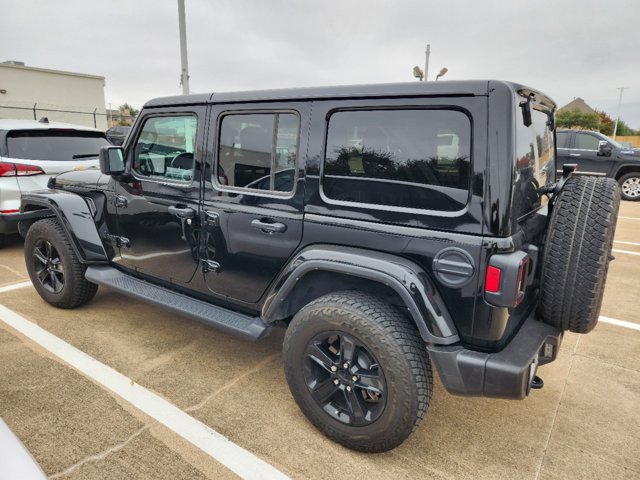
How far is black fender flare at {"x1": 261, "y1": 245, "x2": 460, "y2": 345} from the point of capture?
1.91 metres

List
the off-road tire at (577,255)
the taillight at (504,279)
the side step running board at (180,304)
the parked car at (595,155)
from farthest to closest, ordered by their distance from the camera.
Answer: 1. the parked car at (595,155)
2. the side step running board at (180,304)
3. the off-road tire at (577,255)
4. the taillight at (504,279)

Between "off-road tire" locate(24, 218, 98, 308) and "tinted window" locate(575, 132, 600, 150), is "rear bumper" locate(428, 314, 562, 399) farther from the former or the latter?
"tinted window" locate(575, 132, 600, 150)

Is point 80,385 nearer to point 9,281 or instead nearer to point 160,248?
point 160,248

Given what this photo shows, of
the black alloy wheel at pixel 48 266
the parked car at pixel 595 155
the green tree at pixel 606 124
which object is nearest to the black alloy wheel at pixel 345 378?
the black alloy wheel at pixel 48 266

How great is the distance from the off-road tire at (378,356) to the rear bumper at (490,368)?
0.12m

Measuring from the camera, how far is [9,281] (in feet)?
14.8

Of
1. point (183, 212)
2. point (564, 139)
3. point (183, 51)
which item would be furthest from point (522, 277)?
point (564, 139)

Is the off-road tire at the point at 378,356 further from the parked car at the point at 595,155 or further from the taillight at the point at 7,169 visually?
the parked car at the point at 595,155

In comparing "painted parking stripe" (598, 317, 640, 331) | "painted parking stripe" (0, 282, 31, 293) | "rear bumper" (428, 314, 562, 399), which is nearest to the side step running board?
"rear bumper" (428, 314, 562, 399)

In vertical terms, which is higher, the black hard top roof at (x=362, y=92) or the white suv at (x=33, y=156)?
the black hard top roof at (x=362, y=92)

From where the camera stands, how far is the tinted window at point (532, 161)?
1.90m

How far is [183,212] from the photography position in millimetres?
2791

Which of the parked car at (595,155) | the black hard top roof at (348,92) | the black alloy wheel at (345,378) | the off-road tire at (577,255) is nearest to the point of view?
the black hard top roof at (348,92)

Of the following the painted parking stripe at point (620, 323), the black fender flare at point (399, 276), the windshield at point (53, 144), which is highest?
the windshield at point (53, 144)
